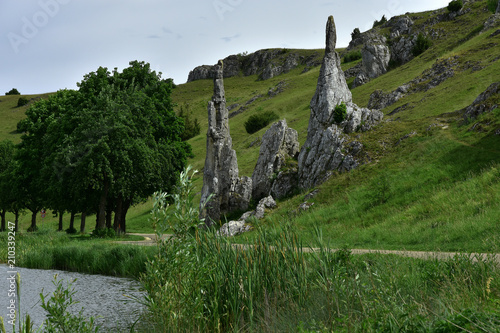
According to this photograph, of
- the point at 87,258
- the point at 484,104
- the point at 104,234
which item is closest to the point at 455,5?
the point at 484,104

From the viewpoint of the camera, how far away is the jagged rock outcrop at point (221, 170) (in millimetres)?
Answer: 38062

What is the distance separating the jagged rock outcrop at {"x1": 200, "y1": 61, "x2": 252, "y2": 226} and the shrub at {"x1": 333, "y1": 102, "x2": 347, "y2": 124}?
934 cm

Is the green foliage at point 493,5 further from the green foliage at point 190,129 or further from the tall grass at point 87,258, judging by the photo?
the tall grass at point 87,258

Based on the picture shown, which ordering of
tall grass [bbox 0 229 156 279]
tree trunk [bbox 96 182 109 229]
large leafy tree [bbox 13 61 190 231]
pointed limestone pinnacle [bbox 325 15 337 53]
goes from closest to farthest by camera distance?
1. tall grass [bbox 0 229 156 279]
2. large leafy tree [bbox 13 61 190 231]
3. tree trunk [bbox 96 182 109 229]
4. pointed limestone pinnacle [bbox 325 15 337 53]

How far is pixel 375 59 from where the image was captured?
71.2 meters

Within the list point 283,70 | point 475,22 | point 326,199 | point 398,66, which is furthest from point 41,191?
point 283,70

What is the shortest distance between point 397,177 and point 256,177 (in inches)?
541

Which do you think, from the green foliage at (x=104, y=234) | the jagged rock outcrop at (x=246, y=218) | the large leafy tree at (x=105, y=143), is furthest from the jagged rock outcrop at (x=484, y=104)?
the green foliage at (x=104, y=234)

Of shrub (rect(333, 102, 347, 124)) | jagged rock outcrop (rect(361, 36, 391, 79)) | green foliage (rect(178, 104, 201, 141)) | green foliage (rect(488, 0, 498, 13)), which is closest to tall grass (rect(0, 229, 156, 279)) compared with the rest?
shrub (rect(333, 102, 347, 124))

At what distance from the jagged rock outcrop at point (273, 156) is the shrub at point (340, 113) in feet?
16.6

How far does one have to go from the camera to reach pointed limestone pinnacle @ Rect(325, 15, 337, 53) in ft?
134

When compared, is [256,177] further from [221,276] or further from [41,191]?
[221,276]

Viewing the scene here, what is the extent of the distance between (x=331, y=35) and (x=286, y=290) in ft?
117

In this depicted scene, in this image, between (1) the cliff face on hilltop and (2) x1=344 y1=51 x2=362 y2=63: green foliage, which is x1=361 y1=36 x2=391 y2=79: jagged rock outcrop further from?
(1) the cliff face on hilltop
